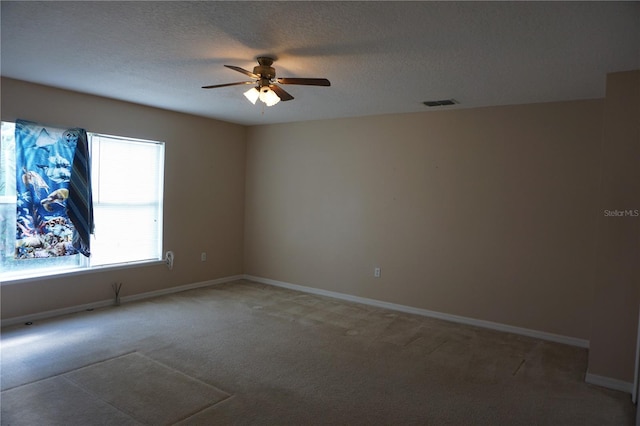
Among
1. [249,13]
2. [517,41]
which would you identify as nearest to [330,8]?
[249,13]

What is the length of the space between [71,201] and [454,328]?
451cm

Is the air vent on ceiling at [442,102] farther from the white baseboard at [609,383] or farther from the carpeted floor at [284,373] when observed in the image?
the white baseboard at [609,383]

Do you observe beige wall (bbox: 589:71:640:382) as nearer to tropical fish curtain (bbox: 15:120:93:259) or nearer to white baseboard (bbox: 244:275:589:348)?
white baseboard (bbox: 244:275:589:348)

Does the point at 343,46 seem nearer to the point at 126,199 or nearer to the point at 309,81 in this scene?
the point at 309,81

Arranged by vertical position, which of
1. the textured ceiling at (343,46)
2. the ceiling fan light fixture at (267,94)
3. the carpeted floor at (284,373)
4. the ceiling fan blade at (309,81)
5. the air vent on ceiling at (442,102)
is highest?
the air vent on ceiling at (442,102)

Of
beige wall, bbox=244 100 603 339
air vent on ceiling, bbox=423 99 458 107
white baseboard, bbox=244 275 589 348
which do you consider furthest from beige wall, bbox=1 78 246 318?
air vent on ceiling, bbox=423 99 458 107

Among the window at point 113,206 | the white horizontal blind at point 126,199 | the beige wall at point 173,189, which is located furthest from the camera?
the white horizontal blind at point 126,199

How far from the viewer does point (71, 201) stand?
4.62 m

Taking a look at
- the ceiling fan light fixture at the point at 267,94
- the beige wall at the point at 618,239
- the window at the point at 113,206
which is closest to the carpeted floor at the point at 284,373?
the beige wall at the point at 618,239

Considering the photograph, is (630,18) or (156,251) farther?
(156,251)

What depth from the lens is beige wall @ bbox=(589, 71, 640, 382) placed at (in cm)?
320

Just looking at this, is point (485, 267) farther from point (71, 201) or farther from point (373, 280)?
point (71, 201)

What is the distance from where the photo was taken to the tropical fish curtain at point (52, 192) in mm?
4289

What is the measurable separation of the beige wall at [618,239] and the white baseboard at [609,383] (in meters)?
0.04
